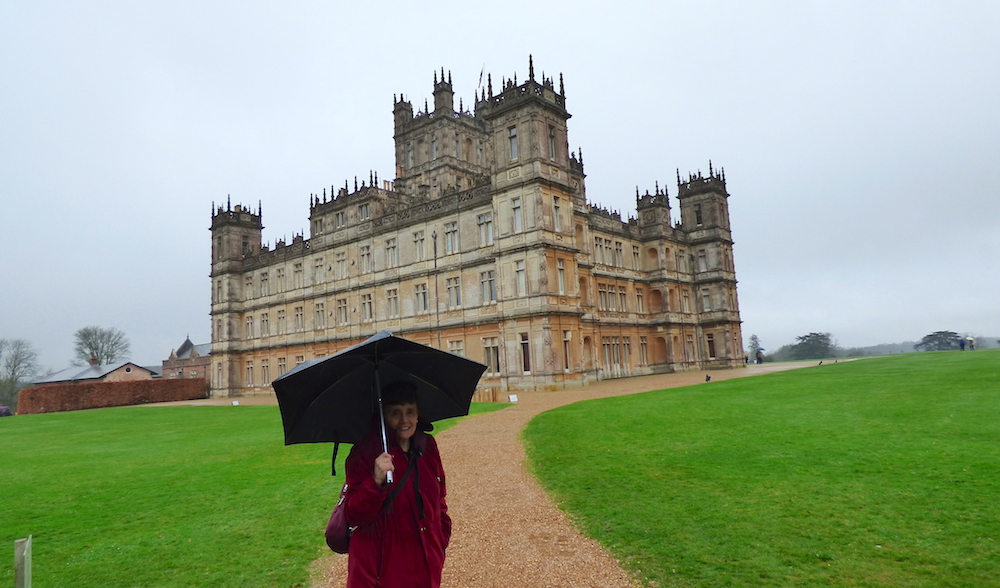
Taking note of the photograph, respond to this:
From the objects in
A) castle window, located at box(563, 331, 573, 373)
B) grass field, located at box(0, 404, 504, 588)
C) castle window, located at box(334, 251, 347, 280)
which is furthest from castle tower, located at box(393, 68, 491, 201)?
grass field, located at box(0, 404, 504, 588)

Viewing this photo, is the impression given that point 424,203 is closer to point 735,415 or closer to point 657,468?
point 735,415

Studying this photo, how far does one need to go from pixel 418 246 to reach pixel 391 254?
121 inches

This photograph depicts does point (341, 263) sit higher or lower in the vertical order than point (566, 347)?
higher

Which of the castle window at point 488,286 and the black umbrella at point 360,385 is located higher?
the castle window at point 488,286

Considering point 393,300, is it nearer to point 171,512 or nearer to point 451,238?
point 451,238

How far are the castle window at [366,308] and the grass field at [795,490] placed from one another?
99.7 feet

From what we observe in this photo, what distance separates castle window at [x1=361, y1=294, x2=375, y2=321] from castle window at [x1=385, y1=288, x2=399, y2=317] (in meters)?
2.15

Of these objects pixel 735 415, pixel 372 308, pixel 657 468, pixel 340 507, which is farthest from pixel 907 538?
pixel 372 308

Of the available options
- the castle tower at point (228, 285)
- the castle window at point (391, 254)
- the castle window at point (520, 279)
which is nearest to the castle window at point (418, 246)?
the castle window at point (391, 254)

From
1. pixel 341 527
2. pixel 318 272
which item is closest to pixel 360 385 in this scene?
pixel 341 527

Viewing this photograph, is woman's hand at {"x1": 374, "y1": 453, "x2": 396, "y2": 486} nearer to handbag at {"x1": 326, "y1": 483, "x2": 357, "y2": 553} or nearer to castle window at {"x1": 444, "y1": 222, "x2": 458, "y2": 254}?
handbag at {"x1": 326, "y1": 483, "x2": 357, "y2": 553}

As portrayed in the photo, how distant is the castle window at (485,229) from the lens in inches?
1437

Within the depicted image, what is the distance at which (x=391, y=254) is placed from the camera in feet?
141

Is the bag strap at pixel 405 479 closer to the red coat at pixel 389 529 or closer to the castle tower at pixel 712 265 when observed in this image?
the red coat at pixel 389 529
